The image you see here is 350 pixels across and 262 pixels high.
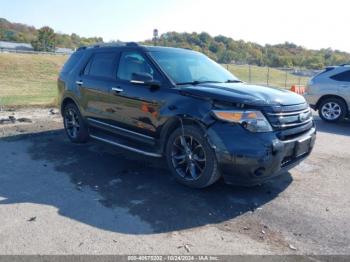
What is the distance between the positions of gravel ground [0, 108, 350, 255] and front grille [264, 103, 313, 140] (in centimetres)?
83

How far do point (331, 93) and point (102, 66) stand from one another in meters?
6.93

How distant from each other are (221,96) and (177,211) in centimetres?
151

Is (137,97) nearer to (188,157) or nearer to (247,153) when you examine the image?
(188,157)

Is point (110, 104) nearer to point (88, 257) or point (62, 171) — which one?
point (62, 171)

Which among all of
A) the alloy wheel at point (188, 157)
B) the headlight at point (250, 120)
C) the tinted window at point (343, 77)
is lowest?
the alloy wheel at point (188, 157)

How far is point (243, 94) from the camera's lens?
446 cm

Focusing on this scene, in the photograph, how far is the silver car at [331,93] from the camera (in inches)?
388

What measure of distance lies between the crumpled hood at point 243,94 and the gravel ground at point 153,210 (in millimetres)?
1211

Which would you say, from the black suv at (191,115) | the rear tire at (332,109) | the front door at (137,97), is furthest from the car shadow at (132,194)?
the rear tire at (332,109)

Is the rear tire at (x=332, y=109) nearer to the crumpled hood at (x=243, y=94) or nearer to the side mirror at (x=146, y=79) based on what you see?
the crumpled hood at (x=243, y=94)

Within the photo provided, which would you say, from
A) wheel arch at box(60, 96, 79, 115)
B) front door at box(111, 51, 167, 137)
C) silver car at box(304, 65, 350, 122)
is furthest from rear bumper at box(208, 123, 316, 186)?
silver car at box(304, 65, 350, 122)

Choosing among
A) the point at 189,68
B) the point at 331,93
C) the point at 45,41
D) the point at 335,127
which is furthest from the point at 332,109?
the point at 45,41

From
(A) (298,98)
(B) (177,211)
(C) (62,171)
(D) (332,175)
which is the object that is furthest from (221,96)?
(C) (62,171)

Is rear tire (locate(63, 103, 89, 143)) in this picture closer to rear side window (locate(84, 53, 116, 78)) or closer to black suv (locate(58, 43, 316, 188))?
black suv (locate(58, 43, 316, 188))
